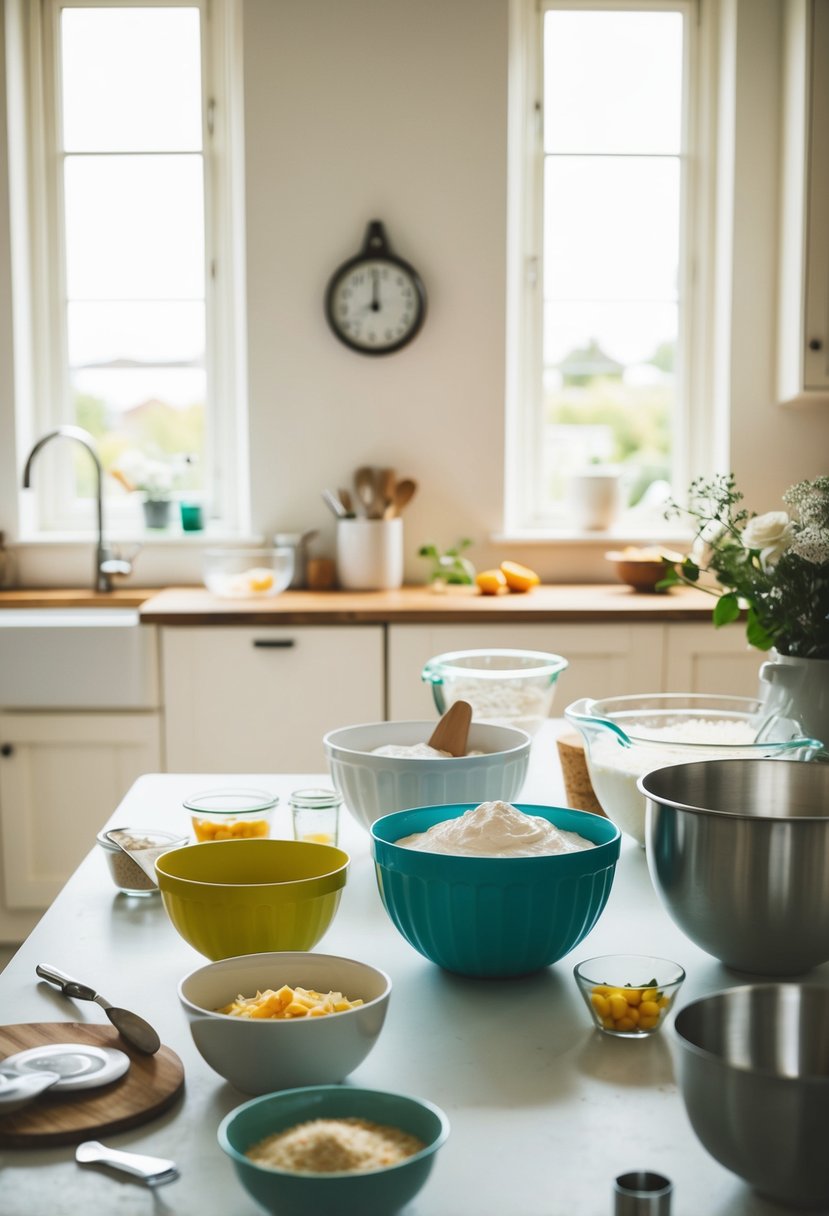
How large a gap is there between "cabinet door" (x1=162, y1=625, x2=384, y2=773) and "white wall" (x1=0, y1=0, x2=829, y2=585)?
2.28ft

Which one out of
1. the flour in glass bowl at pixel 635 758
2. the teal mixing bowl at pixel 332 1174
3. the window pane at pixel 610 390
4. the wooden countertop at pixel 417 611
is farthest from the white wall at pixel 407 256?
the teal mixing bowl at pixel 332 1174

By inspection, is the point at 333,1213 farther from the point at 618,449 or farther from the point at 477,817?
the point at 618,449

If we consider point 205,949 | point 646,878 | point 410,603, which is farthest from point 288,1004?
point 410,603

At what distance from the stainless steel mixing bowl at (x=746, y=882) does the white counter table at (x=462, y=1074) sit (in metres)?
0.05

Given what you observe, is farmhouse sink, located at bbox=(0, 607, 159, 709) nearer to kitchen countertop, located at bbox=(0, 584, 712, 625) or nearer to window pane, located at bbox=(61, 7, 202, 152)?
kitchen countertop, located at bbox=(0, 584, 712, 625)

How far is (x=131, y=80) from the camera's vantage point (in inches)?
146

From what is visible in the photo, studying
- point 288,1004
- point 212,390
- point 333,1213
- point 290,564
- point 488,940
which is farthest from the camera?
point 212,390

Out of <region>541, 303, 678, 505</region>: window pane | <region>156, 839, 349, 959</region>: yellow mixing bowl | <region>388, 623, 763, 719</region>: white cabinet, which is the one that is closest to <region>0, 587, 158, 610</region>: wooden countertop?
<region>388, 623, 763, 719</region>: white cabinet

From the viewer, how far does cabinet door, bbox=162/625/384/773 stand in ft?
10.0

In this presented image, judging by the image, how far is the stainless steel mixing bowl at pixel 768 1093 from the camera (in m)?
0.66

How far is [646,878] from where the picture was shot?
4.22 feet

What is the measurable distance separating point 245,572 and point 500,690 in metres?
1.77

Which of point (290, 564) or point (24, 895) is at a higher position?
point (290, 564)

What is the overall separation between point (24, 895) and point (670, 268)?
268 cm
